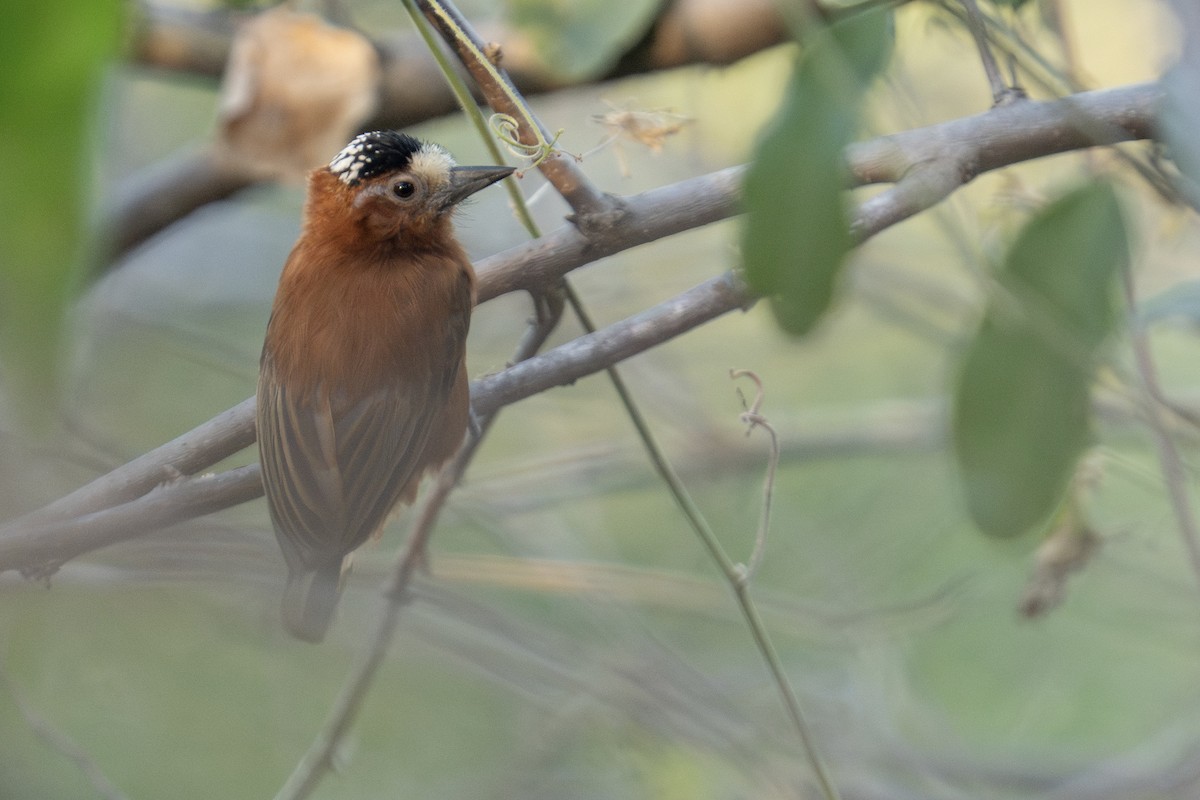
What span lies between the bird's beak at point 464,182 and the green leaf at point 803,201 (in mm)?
1155

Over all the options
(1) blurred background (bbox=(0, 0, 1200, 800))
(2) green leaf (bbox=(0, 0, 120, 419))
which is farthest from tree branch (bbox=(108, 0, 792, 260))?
(2) green leaf (bbox=(0, 0, 120, 419))

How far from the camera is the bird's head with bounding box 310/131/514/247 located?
7.19 ft

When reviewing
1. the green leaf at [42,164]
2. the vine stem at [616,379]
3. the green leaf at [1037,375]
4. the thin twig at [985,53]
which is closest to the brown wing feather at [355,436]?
the vine stem at [616,379]

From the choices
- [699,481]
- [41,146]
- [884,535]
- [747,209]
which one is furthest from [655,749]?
[41,146]

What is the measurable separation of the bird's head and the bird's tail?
2.14 ft

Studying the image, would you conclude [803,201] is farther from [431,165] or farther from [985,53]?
[431,165]

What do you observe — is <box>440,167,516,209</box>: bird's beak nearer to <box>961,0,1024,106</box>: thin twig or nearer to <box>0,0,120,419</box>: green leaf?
<box>961,0,1024,106</box>: thin twig

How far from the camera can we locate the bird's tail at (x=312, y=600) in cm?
181

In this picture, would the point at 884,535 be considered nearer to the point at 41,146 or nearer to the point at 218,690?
the point at 218,690

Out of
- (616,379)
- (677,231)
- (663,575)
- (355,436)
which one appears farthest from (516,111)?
(663,575)

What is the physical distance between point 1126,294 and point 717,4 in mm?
1852

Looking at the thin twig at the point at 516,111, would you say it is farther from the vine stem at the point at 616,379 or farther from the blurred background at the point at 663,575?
the blurred background at the point at 663,575

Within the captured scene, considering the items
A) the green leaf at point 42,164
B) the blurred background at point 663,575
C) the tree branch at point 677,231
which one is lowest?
the blurred background at point 663,575

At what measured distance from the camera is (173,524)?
1.26 metres
